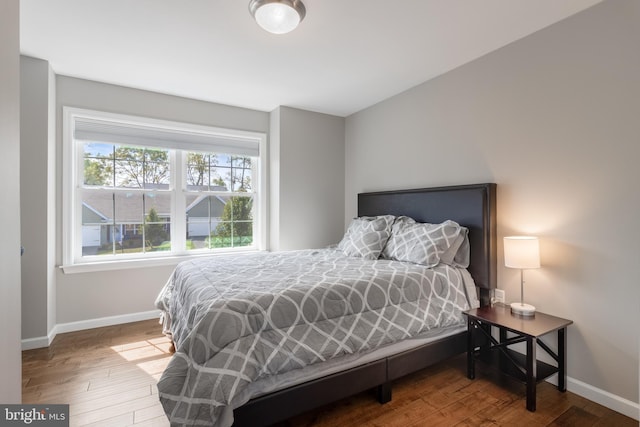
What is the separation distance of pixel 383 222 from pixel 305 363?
177 cm

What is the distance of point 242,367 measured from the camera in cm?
142

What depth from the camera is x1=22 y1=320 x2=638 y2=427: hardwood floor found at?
175cm

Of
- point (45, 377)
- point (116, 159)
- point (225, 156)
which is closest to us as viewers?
point (45, 377)

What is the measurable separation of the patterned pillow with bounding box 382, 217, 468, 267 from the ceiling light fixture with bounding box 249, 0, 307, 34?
6.11 ft

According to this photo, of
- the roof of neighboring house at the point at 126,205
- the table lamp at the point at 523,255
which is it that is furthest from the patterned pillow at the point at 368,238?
the roof of neighboring house at the point at 126,205

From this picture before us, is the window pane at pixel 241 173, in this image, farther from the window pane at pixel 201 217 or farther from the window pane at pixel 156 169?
the window pane at pixel 156 169

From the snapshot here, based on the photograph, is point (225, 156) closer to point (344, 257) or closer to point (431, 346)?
point (344, 257)

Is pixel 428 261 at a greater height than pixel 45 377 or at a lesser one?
greater

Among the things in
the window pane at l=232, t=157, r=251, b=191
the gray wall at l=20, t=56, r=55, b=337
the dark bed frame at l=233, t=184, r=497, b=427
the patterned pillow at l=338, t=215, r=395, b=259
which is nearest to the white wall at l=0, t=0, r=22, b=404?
the dark bed frame at l=233, t=184, r=497, b=427

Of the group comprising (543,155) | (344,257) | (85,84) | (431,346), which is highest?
(85,84)

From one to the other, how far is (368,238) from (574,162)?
1.65m

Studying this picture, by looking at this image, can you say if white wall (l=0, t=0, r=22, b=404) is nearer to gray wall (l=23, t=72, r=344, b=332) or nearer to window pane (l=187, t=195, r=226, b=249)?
gray wall (l=23, t=72, r=344, b=332)

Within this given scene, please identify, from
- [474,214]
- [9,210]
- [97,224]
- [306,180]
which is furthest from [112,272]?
[474,214]

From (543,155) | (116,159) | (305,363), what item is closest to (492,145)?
(543,155)
